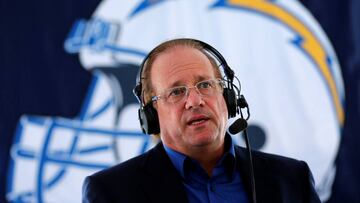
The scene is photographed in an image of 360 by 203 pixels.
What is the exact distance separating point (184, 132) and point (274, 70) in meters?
1.51

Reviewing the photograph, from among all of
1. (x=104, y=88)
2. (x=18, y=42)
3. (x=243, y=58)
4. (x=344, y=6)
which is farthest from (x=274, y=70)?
(x=18, y=42)

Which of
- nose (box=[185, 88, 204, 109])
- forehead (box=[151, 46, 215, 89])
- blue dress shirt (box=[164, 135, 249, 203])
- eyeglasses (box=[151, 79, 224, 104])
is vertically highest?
forehead (box=[151, 46, 215, 89])

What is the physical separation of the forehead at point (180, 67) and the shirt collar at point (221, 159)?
0.16 metres

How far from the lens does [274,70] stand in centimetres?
→ 265

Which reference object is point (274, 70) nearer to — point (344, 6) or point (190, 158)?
point (344, 6)

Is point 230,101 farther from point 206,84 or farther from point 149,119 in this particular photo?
point 149,119

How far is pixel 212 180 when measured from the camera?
126cm

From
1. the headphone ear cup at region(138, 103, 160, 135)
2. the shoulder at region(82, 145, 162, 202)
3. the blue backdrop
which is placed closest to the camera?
the shoulder at region(82, 145, 162, 202)

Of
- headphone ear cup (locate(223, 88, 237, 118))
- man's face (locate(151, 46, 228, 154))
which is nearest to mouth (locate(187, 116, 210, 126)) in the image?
man's face (locate(151, 46, 228, 154))

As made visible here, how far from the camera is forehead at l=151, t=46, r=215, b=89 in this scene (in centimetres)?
126

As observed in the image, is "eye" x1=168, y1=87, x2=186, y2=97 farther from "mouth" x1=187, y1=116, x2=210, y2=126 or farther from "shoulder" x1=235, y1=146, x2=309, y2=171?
"shoulder" x1=235, y1=146, x2=309, y2=171

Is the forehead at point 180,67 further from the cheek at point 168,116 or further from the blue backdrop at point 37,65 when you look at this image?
the blue backdrop at point 37,65

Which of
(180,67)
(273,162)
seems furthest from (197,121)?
(273,162)

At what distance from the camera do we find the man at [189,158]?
3.98ft
